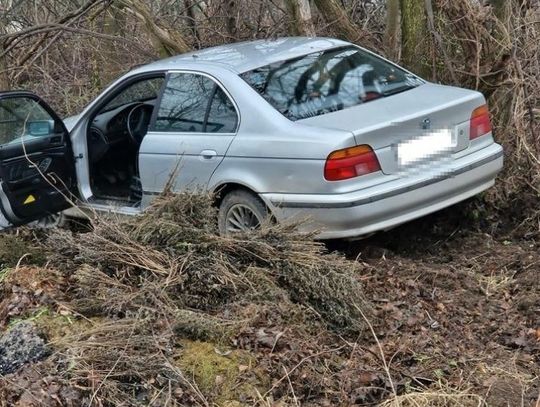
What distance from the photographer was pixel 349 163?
4.69 metres

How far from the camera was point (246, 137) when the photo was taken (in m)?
5.16

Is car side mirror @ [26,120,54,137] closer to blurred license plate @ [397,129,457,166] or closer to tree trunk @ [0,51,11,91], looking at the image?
blurred license plate @ [397,129,457,166]

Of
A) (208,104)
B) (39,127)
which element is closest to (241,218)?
Result: (208,104)

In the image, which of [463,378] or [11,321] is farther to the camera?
[11,321]

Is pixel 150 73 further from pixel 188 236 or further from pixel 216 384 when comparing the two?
pixel 216 384

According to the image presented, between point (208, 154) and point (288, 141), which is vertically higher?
point (288, 141)

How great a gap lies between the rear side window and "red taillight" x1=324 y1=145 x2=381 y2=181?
0.93m

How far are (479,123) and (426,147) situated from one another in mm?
620

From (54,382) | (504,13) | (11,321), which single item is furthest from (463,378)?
(504,13)

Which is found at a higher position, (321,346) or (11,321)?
(11,321)

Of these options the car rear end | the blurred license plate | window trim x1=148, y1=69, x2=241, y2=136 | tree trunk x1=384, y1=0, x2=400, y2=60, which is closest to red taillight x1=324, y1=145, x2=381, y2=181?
the car rear end

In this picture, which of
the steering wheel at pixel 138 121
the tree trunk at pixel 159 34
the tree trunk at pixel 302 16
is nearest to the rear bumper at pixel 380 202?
the steering wheel at pixel 138 121

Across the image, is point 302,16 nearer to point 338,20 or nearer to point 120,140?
point 338,20

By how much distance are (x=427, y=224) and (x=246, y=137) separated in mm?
1619
